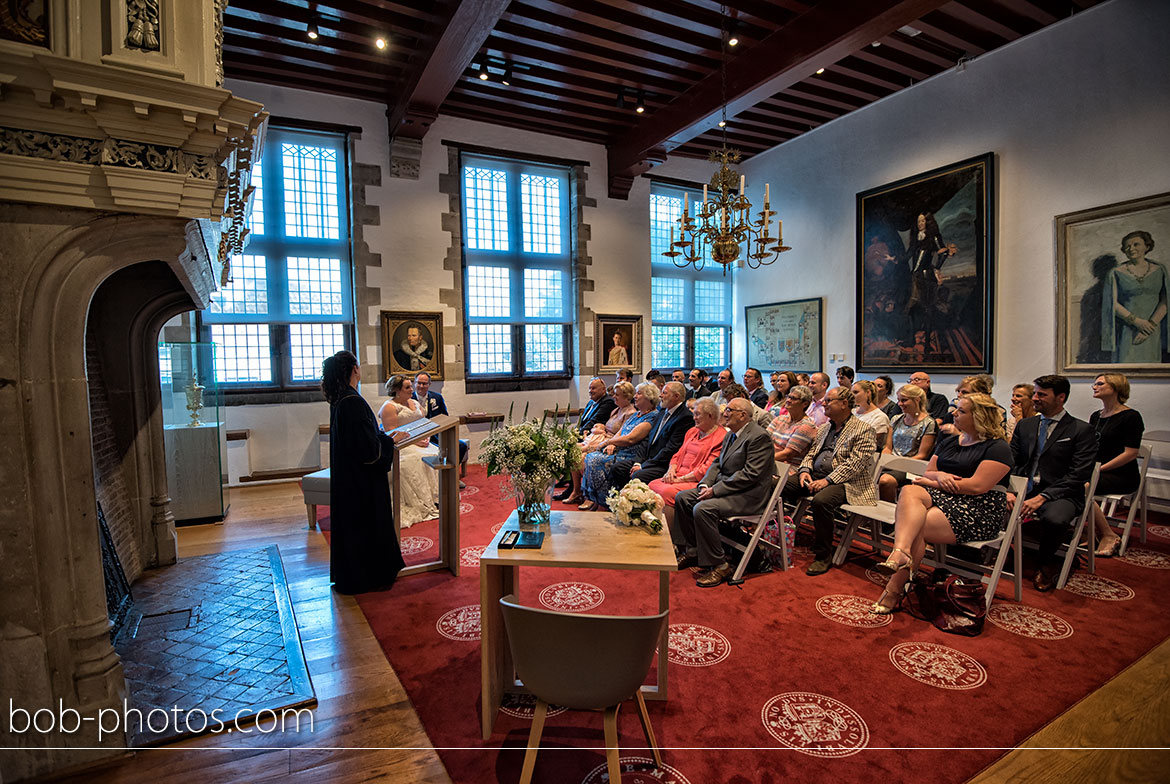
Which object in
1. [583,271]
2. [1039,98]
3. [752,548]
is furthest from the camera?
[583,271]

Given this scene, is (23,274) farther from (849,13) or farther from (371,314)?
(849,13)

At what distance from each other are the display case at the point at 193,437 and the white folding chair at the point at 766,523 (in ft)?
16.6

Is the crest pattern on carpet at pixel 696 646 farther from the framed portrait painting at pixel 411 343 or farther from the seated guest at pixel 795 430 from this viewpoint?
the framed portrait painting at pixel 411 343

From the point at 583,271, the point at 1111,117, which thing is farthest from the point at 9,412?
the point at 1111,117

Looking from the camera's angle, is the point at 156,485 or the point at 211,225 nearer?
the point at 211,225

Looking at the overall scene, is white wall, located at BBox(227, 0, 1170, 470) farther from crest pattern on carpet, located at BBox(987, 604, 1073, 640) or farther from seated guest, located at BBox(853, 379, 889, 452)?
crest pattern on carpet, located at BBox(987, 604, 1073, 640)

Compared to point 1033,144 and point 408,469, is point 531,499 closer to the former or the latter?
point 408,469

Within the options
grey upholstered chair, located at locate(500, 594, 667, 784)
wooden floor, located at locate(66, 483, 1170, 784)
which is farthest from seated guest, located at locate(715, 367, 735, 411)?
grey upholstered chair, located at locate(500, 594, 667, 784)

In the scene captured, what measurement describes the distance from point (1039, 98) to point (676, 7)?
4.37 metres

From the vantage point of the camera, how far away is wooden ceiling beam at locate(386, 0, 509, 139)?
5426 millimetres

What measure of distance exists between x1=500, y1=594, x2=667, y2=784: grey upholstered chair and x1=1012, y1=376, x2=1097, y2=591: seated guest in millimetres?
3533

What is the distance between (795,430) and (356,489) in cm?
368

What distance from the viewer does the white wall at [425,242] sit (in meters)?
7.72

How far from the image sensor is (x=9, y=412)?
2.11m
